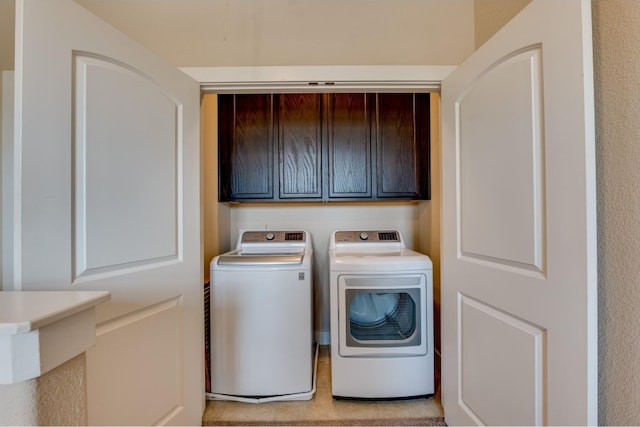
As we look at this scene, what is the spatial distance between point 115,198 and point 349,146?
1641 millimetres

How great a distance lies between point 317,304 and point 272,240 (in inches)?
31.5

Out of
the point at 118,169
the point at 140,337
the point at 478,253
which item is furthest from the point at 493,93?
the point at 140,337

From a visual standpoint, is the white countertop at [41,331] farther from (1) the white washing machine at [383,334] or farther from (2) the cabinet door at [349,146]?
(2) the cabinet door at [349,146]

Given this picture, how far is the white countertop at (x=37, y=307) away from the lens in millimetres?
462

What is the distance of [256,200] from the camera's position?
227 cm

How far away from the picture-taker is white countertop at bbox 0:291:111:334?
462 mm

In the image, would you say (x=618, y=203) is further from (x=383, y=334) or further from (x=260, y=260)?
(x=260, y=260)

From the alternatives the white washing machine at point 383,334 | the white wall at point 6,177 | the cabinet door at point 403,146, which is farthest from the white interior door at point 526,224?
the white wall at point 6,177

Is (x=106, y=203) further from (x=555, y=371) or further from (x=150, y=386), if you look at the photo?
(x=555, y=371)

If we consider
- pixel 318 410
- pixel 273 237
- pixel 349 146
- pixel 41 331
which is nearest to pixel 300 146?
pixel 349 146

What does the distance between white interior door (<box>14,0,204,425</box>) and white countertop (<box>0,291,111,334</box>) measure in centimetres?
27

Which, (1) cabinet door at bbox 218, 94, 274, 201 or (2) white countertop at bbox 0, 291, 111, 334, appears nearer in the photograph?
(2) white countertop at bbox 0, 291, 111, 334

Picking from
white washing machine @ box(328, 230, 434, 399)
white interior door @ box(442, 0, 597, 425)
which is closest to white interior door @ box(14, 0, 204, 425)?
white washing machine @ box(328, 230, 434, 399)

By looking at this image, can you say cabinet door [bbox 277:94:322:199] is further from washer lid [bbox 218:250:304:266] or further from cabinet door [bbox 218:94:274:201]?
washer lid [bbox 218:250:304:266]
